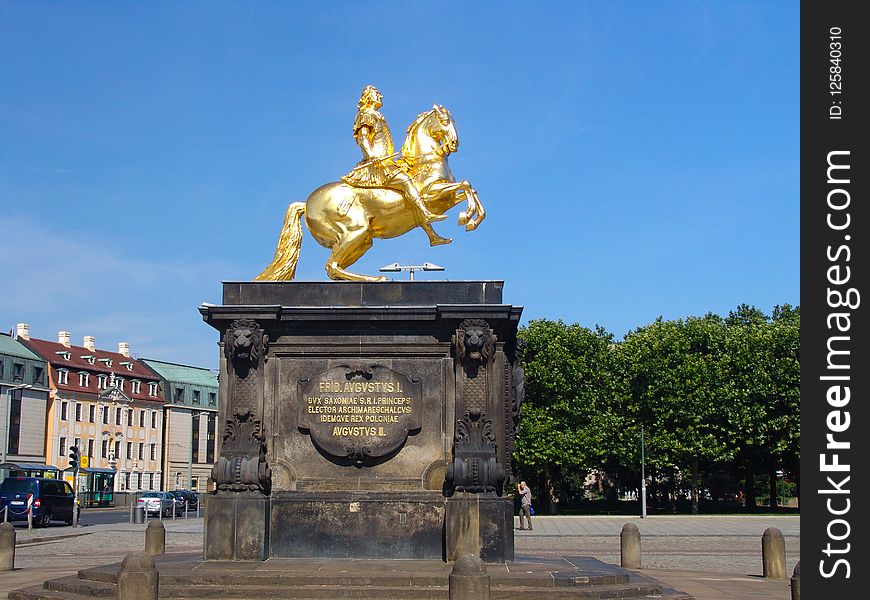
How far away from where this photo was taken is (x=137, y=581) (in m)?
12.9

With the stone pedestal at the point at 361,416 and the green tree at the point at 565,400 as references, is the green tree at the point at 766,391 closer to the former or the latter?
the green tree at the point at 565,400

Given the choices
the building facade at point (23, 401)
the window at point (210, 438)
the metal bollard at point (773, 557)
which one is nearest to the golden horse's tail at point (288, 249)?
the metal bollard at point (773, 557)

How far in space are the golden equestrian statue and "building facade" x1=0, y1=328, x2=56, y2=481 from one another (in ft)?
225

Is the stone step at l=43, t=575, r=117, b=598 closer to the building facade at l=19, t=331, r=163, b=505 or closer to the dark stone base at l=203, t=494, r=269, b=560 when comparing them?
the dark stone base at l=203, t=494, r=269, b=560

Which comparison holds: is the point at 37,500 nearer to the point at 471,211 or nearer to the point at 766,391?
the point at 471,211

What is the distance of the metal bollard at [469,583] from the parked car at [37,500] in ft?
116

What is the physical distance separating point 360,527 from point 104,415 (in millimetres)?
84242

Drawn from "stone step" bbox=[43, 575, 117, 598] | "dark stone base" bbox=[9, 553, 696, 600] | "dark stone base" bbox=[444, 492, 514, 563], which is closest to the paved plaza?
"stone step" bbox=[43, 575, 117, 598]

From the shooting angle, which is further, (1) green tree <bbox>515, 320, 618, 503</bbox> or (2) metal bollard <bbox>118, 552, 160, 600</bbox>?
(1) green tree <bbox>515, 320, 618, 503</bbox>

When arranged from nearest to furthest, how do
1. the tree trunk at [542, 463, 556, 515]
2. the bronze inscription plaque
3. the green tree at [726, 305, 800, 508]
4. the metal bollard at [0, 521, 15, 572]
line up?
1. the bronze inscription plaque
2. the metal bollard at [0, 521, 15, 572]
3. the green tree at [726, 305, 800, 508]
4. the tree trunk at [542, 463, 556, 515]

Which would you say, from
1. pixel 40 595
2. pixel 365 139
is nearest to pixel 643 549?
pixel 365 139

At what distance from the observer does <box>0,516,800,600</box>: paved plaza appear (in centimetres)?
1927
